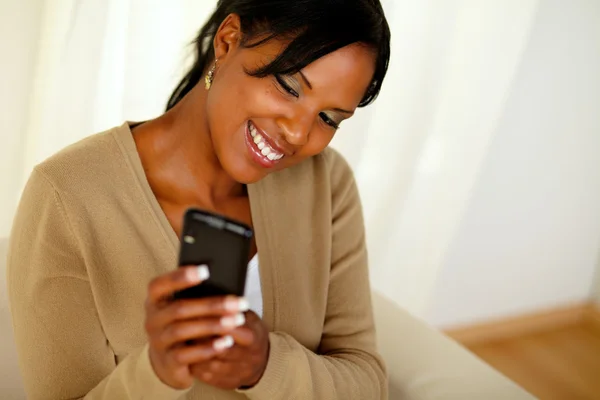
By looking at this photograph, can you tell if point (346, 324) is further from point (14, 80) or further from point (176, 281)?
point (14, 80)

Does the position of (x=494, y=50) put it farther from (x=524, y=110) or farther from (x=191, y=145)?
(x=191, y=145)

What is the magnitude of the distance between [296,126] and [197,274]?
291 millimetres

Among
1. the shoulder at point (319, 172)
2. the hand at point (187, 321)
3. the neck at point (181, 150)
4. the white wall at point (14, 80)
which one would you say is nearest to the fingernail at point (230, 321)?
the hand at point (187, 321)

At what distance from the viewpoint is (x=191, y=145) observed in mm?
898

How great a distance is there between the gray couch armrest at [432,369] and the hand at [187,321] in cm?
57

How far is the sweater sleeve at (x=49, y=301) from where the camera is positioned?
77cm

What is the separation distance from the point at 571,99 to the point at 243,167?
1615mm

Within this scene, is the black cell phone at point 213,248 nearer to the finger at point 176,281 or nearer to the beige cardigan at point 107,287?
the finger at point 176,281

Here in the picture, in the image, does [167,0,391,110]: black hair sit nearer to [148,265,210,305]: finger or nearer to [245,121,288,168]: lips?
[245,121,288,168]: lips

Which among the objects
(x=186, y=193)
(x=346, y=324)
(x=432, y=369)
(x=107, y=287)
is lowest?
(x=432, y=369)

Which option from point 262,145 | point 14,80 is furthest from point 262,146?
point 14,80

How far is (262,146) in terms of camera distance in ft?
2.64

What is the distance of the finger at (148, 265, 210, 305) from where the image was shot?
21.8 inches

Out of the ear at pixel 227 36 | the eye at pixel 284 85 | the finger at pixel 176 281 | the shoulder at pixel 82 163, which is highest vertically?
the ear at pixel 227 36
